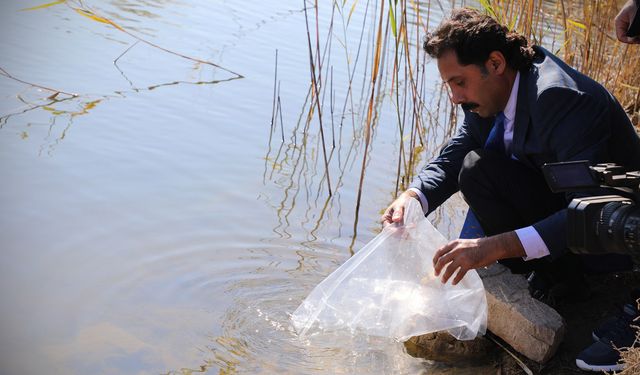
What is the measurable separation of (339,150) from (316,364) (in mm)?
2136

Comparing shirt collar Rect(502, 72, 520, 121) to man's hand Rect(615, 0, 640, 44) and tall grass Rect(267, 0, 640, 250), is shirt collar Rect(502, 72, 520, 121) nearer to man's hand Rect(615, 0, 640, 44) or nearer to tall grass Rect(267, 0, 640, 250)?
man's hand Rect(615, 0, 640, 44)

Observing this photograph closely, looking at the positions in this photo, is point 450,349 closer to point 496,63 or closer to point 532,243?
point 532,243

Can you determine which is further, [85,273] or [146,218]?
[146,218]

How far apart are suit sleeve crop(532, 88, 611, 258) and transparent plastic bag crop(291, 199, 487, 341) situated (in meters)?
0.35

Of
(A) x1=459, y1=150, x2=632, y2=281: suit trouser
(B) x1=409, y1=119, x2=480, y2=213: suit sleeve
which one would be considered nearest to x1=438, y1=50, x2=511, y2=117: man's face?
(A) x1=459, y1=150, x2=632, y2=281: suit trouser

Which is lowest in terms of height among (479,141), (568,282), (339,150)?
(339,150)

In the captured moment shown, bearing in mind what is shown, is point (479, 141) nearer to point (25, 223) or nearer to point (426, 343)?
point (426, 343)

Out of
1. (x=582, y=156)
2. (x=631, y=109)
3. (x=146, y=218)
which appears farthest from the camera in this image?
(x=631, y=109)

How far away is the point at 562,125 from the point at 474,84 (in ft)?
0.95

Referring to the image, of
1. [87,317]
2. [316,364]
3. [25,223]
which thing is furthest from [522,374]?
[25,223]

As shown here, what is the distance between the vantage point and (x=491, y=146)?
239 cm

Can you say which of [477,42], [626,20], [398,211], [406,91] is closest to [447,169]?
[398,211]

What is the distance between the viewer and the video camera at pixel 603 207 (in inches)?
61.0

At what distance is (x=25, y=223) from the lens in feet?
9.80
